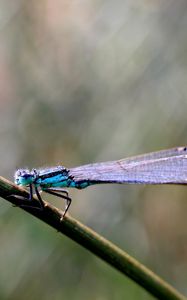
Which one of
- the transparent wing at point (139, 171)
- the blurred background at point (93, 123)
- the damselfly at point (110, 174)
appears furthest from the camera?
the blurred background at point (93, 123)

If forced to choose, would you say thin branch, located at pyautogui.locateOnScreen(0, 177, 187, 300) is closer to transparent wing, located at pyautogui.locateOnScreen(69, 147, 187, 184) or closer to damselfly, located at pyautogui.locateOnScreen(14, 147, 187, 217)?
damselfly, located at pyautogui.locateOnScreen(14, 147, 187, 217)

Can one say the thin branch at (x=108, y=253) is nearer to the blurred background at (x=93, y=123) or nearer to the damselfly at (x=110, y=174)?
the damselfly at (x=110, y=174)

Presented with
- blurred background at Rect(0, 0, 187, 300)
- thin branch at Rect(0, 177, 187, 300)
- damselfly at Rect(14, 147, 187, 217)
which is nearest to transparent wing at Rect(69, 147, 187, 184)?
damselfly at Rect(14, 147, 187, 217)

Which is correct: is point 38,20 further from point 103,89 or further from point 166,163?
point 166,163

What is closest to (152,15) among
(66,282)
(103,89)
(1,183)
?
(103,89)

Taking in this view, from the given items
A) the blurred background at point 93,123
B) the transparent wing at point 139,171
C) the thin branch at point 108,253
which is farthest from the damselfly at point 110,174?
the thin branch at point 108,253

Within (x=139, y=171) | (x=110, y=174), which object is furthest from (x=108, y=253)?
(x=139, y=171)
